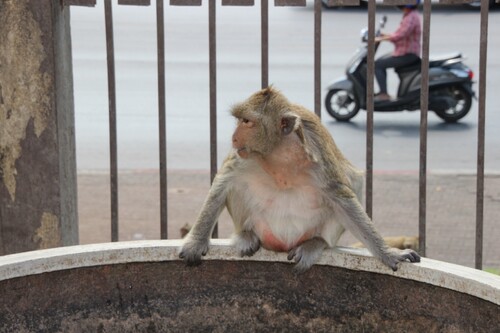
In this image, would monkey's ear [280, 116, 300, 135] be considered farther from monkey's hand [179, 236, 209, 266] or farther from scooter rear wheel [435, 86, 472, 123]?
scooter rear wheel [435, 86, 472, 123]

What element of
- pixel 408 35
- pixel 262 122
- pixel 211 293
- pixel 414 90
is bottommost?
pixel 211 293

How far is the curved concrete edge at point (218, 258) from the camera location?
9.06ft

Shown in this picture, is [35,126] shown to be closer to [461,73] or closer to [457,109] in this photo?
[461,73]

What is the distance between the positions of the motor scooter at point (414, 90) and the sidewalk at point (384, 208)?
2.10 m

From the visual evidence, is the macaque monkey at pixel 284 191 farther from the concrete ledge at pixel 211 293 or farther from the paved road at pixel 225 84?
the paved road at pixel 225 84

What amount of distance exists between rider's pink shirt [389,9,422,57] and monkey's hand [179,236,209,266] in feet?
28.4

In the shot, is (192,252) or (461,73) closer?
(192,252)

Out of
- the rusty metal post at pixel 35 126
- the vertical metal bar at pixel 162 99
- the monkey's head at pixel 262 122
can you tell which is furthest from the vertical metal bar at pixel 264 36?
the monkey's head at pixel 262 122

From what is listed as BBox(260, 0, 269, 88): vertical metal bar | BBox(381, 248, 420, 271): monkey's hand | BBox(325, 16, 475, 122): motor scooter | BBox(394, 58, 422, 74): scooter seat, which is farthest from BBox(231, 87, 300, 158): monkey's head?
BBox(394, 58, 422, 74): scooter seat

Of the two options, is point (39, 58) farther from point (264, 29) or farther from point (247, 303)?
point (247, 303)

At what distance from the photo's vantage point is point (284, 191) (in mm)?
3506

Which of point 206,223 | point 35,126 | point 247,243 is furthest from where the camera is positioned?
point 35,126

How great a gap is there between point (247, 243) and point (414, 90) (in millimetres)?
8524

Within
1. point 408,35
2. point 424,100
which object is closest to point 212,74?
point 424,100
